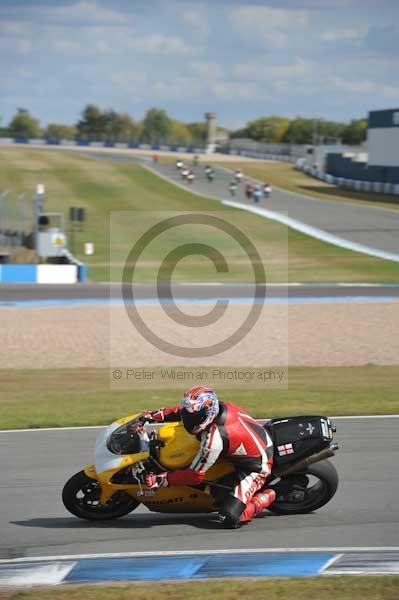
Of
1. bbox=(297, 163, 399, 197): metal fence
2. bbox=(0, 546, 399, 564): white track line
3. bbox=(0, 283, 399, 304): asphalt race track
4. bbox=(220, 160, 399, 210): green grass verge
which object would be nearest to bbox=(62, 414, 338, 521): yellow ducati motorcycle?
bbox=(0, 546, 399, 564): white track line

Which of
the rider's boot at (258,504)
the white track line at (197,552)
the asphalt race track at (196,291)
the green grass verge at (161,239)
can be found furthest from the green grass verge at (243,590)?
the green grass verge at (161,239)

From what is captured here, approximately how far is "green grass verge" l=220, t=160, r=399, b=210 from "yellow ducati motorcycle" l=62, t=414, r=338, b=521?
53.5 metres

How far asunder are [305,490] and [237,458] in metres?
0.85

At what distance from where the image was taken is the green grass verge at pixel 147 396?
1363 cm

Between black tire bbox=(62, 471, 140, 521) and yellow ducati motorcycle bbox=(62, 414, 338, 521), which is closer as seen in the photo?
yellow ducati motorcycle bbox=(62, 414, 338, 521)

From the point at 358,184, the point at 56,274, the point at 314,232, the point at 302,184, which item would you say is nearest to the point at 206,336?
the point at 56,274

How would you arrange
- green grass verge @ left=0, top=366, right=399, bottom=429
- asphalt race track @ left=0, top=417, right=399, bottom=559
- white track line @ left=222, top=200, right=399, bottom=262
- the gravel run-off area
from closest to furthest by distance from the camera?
asphalt race track @ left=0, top=417, right=399, bottom=559 < green grass verge @ left=0, top=366, right=399, bottom=429 < the gravel run-off area < white track line @ left=222, top=200, right=399, bottom=262

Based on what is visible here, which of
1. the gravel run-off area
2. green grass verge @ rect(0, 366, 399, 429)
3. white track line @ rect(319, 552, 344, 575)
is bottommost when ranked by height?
the gravel run-off area

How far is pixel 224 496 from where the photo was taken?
8.16 m

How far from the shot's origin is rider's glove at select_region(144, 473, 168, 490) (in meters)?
7.97

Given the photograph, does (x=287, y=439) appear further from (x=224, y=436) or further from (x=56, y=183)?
(x=56, y=183)

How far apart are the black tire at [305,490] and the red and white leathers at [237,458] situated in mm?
236

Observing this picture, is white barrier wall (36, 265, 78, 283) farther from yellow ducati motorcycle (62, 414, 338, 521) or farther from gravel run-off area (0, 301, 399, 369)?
yellow ducati motorcycle (62, 414, 338, 521)

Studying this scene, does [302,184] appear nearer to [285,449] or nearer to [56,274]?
[56,274]
